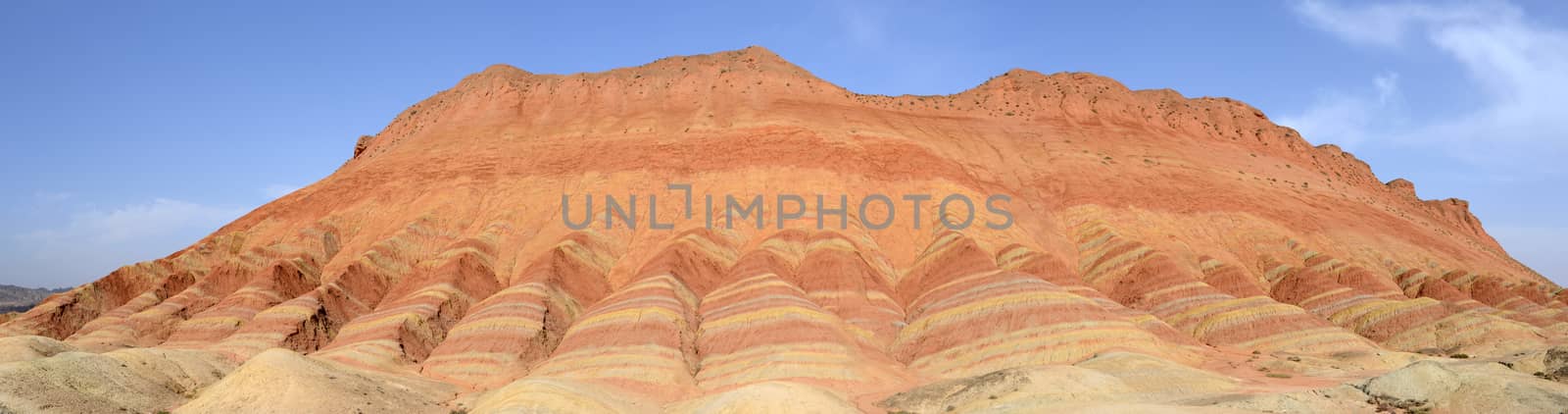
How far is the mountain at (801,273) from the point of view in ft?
117

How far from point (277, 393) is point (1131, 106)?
80232mm

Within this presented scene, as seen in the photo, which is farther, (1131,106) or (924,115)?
(1131,106)

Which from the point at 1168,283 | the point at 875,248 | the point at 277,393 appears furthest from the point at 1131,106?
the point at 277,393

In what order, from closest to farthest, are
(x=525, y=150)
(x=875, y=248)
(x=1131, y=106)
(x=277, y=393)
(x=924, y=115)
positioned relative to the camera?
(x=277, y=393) → (x=875, y=248) → (x=525, y=150) → (x=924, y=115) → (x=1131, y=106)

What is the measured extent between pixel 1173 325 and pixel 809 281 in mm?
22059

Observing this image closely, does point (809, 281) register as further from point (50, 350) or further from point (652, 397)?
point (50, 350)

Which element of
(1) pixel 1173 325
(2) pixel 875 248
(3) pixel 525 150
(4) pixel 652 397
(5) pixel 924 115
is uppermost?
(5) pixel 924 115

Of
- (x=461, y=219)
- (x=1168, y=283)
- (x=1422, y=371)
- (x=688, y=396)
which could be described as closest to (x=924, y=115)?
(x=1168, y=283)

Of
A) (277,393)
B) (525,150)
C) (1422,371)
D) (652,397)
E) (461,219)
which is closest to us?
(1422,371)

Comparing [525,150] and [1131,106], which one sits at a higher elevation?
[1131,106]

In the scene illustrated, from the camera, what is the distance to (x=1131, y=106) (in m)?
86.7

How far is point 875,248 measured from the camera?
56719 mm

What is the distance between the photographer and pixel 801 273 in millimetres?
52250

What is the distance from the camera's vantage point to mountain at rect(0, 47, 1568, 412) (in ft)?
117
